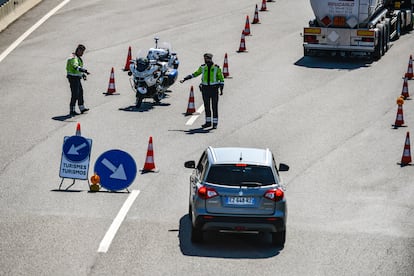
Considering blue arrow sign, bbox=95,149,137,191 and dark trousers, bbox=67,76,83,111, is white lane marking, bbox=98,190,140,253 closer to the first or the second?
blue arrow sign, bbox=95,149,137,191

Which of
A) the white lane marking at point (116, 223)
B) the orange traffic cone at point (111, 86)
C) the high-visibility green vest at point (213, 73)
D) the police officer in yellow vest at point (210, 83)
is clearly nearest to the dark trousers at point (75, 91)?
the orange traffic cone at point (111, 86)

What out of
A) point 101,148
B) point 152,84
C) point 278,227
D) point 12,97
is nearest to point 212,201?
point 278,227

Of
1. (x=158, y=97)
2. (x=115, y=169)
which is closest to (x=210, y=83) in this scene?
(x=158, y=97)

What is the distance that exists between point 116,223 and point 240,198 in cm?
271

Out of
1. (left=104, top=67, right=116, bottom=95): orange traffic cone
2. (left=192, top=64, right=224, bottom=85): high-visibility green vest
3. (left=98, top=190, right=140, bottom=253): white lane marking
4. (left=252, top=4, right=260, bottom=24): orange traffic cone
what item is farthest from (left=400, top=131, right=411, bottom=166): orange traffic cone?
(left=252, top=4, right=260, bottom=24): orange traffic cone

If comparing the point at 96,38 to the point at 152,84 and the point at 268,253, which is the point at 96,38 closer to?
the point at 152,84

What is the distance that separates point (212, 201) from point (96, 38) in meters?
23.6

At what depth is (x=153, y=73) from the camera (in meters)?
29.8

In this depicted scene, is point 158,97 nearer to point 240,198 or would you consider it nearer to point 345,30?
point 345,30

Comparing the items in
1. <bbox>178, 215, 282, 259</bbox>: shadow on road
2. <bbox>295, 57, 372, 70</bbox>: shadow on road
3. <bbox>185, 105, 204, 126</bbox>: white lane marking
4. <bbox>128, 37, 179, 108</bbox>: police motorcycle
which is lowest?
<bbox>295, 57, 372, 70</bbox>: shadow on road

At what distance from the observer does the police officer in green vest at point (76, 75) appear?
2817cm

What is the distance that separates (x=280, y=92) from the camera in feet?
105

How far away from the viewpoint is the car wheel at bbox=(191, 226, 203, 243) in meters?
17.5

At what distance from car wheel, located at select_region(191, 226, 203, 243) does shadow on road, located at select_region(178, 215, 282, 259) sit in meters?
0.08
